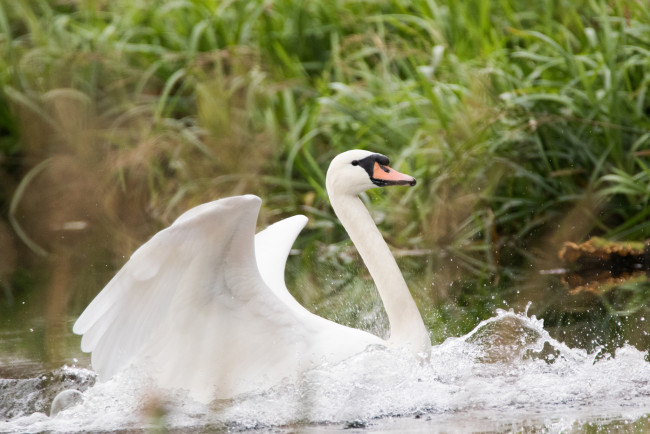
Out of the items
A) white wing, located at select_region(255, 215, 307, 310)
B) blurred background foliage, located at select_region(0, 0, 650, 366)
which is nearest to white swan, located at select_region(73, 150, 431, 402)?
white wing, located at select_region(255, 215, 307, 310)

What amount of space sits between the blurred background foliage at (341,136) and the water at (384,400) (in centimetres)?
75

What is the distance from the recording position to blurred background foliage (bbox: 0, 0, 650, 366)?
7.85m

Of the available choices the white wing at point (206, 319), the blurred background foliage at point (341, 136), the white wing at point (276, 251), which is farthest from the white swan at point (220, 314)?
the blurred background foliage at point (341, 136)

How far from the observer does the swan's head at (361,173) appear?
536cm

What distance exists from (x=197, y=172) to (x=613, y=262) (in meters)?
4.01

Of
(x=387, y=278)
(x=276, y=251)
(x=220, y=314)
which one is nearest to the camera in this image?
(x=220, y=314)

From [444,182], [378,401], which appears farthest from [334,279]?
[378,401]

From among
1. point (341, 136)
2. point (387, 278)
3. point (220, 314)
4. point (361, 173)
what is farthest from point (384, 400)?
point (341, 136)

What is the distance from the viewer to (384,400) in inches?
194

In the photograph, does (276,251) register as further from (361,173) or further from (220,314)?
(220,314)

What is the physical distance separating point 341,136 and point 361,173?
168 inches

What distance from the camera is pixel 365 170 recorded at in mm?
5375

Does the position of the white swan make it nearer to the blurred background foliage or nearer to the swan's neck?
the swan's neck

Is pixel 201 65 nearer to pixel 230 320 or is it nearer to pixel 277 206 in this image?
pixel 277 206
